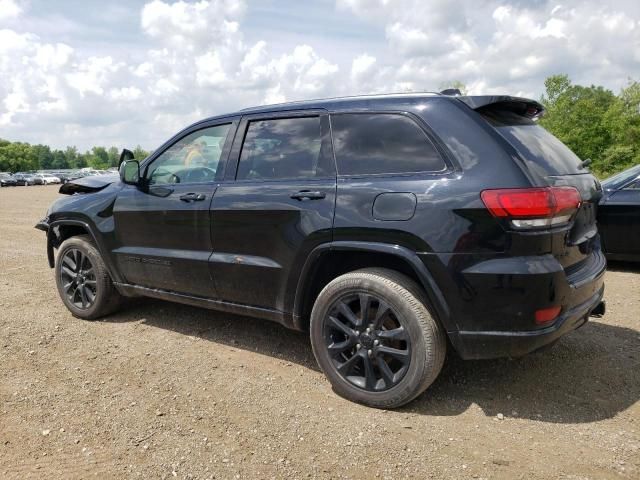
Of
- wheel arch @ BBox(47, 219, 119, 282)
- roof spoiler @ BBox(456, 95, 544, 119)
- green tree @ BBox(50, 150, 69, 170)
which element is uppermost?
green tree @ BBox(50, 150, 69, 170)

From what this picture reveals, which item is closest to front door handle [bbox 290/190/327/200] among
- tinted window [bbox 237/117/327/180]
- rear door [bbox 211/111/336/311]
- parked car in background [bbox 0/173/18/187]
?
rear door [bbox 211/111/336/311]

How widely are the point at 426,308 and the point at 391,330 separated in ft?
0.82

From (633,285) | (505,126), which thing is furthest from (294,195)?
(633,285)

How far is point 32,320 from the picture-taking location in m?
5.02

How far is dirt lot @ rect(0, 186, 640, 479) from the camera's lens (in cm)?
266

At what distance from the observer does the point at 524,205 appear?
8.96 feet

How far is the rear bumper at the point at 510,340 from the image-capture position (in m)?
2.82

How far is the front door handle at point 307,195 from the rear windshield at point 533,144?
1069 millimetres

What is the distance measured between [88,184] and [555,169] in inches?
160

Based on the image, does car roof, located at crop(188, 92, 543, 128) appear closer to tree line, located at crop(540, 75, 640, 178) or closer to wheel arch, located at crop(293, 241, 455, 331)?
wheel arch, located at crop(293, 241, 455, 331)

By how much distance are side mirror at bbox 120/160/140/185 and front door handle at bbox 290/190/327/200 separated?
66.7 inches

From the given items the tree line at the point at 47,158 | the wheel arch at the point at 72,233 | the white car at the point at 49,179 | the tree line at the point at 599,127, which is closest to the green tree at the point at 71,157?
the tree line at the point at 47,158

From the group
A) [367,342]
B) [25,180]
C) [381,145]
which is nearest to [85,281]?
[367,342]

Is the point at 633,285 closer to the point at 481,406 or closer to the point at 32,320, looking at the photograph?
the point at 481,406
